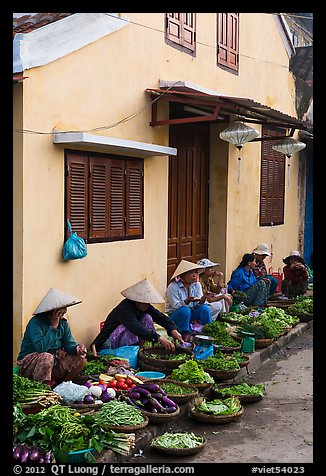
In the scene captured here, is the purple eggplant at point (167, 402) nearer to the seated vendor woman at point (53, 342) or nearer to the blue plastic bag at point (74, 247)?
the seated vendor woman at point (53, 342)

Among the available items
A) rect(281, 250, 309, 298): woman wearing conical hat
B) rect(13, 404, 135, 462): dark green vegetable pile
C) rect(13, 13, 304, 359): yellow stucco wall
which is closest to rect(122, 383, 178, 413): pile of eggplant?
rect(13, 404, 135, 462): dark green vegetable pile

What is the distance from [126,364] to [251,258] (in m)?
4.61

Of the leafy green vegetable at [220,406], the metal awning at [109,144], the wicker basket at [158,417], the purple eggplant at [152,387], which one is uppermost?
the metal awning at [109,144]

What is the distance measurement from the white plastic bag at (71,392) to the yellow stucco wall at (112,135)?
4.11 feet

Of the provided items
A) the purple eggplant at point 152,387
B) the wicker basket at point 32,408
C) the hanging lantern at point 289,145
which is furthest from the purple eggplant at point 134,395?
the hanging lantern at point 289,145

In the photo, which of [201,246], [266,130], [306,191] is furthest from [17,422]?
[306,191]

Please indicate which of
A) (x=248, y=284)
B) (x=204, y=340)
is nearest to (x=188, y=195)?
(x=248, y=284)

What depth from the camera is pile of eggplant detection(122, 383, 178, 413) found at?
19.3 ft

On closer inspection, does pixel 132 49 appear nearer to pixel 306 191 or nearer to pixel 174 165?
pixel 174 165

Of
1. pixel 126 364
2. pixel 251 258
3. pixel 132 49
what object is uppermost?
pixel 132 49

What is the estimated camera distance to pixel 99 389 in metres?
5.97

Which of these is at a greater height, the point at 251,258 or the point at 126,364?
the point at 251,258

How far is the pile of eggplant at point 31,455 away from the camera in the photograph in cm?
471

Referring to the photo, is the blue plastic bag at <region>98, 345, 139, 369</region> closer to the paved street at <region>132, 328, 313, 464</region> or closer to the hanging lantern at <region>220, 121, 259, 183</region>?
the paved street at <region>132, 328, 313, 464</region>
